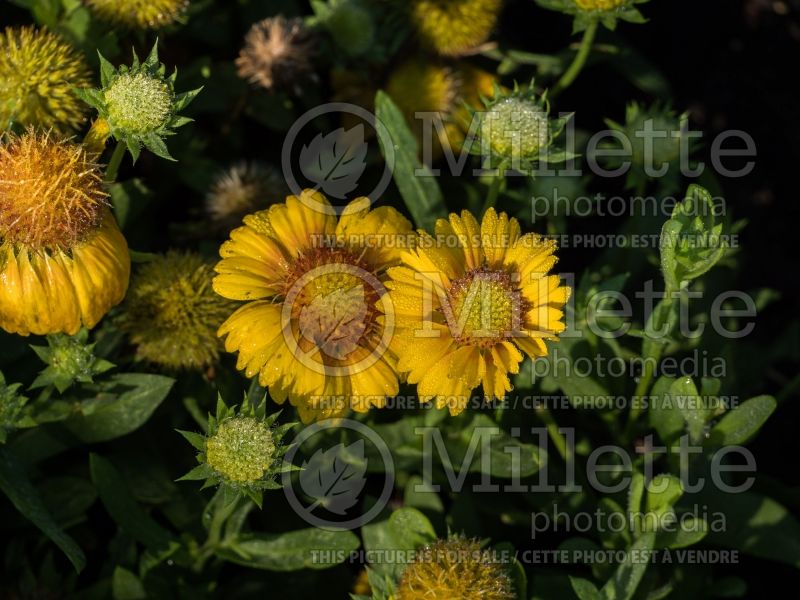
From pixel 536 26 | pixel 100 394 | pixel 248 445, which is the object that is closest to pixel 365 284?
pixel 248 445

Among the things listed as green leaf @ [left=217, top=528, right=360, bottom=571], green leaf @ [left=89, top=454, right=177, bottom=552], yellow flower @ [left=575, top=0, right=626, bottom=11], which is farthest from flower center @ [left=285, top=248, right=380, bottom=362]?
yellow flower @ [left=575, top=0, right=626, bottom=11]

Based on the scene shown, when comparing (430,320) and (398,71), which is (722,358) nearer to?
(430,320)

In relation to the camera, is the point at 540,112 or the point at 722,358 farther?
the point at 722,358

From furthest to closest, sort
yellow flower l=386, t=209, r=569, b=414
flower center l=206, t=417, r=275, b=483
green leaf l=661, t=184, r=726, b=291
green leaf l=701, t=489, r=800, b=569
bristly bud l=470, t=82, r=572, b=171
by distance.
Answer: green leaf l=701, t=489, r=800, b=569 → bristly bud l=470, t=82, r=572, b=171 → green leaf l=661, t=184, r=726, b=291 → yellow flower l=386, t=209, r=569, b=414 → flower center l=206, t=417, r=275, b=483

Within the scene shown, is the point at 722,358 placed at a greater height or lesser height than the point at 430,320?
lesser

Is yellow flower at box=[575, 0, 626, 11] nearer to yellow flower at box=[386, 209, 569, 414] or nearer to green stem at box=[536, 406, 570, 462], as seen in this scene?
yellow flower at box=[386, 209, 569, 414]
